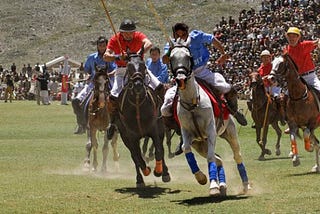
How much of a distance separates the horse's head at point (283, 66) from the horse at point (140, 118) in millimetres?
2804

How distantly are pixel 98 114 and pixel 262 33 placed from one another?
117 ft

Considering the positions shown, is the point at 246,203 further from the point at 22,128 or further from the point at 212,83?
the point at 22,128

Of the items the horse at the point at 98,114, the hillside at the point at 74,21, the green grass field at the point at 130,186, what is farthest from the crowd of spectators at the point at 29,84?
the horse at the point at 98,114

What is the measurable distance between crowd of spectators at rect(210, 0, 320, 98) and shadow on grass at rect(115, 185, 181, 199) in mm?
34316

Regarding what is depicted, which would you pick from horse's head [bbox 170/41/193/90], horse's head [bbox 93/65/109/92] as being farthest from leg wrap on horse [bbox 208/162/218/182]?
horse's head [bbox 93/65/109/92]

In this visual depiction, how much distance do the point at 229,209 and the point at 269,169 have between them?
671 centimetres

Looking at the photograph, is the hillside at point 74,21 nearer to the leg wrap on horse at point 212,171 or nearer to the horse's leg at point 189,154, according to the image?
the horse's leg at point 189,154

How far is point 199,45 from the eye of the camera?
14109mm

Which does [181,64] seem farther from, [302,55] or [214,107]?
[302,55]

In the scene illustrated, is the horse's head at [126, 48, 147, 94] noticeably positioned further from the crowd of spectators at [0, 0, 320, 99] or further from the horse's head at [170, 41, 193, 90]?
the crowd of spectators at [0, 0, 320, 99]

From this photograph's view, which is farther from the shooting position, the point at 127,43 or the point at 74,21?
the point at 74,21

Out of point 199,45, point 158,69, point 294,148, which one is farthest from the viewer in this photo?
point 158,69

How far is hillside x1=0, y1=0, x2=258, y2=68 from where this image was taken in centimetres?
8469

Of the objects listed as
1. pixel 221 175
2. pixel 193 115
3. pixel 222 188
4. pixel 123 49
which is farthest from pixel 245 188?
pixel 123 49
